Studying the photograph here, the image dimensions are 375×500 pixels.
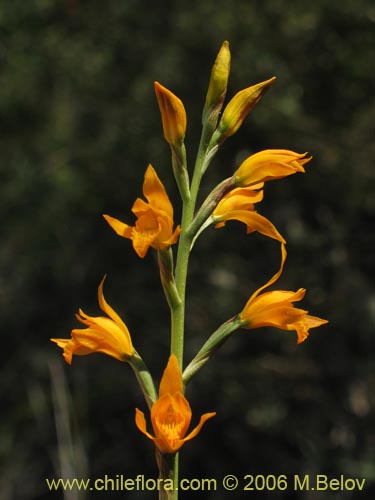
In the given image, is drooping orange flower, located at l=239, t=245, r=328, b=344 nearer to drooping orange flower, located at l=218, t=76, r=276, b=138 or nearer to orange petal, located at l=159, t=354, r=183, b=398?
orange petal, located at l=159, t=354, r=183, b=398

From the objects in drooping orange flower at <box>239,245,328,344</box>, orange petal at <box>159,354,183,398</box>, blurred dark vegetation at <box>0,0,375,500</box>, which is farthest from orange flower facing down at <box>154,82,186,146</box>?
blurred dark vegetation at <box>0,0,375,500</box>

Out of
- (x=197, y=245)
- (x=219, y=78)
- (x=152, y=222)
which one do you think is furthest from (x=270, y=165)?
(x=197, y=245)

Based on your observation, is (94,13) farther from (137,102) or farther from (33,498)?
(33,498)

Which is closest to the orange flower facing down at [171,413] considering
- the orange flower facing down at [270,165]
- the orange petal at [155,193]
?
the orange petal at [155,193]

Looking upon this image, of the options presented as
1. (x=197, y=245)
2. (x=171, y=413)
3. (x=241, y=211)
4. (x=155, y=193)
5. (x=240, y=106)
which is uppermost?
(x=240, y=106)

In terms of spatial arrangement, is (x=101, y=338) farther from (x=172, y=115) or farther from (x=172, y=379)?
(x=172, y=115)

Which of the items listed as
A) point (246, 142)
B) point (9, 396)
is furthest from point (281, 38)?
point (9, 396)
